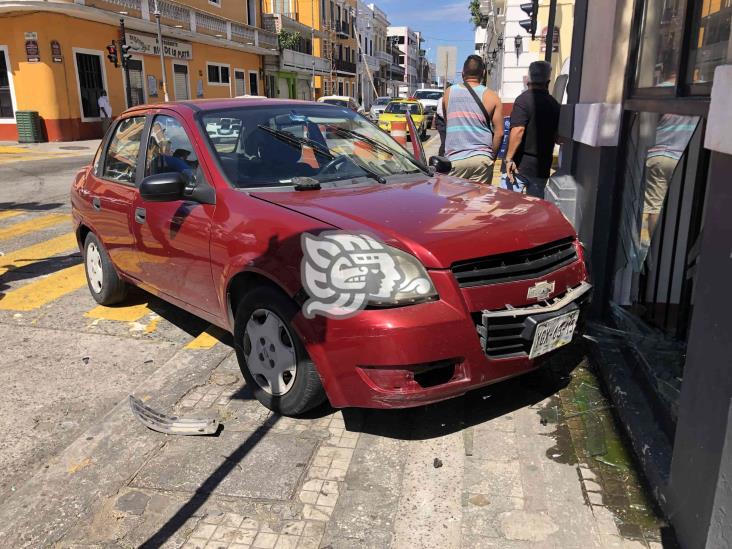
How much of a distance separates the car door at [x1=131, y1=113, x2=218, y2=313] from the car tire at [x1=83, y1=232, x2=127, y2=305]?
0.70 meters

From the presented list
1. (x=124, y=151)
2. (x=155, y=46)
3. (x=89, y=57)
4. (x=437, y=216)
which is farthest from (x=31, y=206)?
(x=155, y=46)

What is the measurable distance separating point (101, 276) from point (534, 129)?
429 centimetres

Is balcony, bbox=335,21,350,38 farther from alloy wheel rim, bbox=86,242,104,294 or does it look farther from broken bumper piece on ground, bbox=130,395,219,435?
broken bumper piece on ground, bbox=130,395,219,435

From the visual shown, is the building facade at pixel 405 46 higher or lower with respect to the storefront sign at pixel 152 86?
higher

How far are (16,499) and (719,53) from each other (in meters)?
3.86

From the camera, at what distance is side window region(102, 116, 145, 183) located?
456 cm

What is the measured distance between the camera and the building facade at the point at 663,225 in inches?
84.8

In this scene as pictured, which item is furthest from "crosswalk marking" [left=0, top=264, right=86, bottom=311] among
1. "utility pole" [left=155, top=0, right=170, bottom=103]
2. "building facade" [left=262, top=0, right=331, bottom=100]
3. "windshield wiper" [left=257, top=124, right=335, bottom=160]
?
"building facade" [left=262, top=0, right=331, bottom=100]

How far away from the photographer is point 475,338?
2865 millimetres

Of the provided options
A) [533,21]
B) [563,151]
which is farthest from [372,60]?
[563,151]

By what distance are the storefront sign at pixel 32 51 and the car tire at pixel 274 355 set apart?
22114mm

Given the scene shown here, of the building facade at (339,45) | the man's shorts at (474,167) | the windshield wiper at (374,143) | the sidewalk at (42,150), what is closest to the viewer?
the windshield wiper at (374,143)

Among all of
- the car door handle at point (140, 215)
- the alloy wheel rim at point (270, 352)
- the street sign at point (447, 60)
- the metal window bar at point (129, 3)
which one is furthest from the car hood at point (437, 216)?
the metal window bar at point (129, 3)

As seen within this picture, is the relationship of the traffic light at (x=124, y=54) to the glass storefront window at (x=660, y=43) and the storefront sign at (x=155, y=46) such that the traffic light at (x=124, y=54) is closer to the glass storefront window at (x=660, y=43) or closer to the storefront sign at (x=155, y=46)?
the storefront sign at (x=155, y=46)
